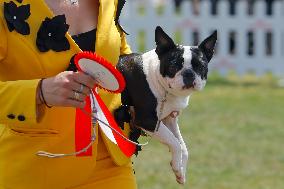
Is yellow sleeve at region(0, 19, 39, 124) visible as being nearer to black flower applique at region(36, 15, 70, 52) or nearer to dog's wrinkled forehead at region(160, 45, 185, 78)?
black flower applique at region(36, 15, 70, 52)

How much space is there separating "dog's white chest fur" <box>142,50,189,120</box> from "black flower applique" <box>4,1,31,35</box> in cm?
48

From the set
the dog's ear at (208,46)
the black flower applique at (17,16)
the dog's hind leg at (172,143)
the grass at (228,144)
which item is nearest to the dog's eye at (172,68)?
the dog's ear at (208,46)

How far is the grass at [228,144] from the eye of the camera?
7281 millimetres

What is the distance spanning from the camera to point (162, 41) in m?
3.03

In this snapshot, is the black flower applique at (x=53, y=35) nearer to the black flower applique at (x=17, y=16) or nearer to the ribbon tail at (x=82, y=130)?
the black flower applique at (x=17, y=16)

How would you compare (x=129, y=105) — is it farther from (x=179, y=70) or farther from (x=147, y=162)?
(x=147, y=162)

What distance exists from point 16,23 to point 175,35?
11.6m

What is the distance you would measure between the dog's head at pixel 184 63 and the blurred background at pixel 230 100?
4006mm

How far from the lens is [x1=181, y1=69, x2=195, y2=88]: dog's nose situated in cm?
292

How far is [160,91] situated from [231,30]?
11008 millimetres

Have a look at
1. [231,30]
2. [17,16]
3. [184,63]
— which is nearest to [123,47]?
[184,63]

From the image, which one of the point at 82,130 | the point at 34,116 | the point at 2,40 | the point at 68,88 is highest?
the point at 2,40

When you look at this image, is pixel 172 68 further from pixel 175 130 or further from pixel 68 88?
pixel 68 88

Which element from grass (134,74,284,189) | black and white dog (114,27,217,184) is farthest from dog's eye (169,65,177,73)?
grass (134,74,284,189)
